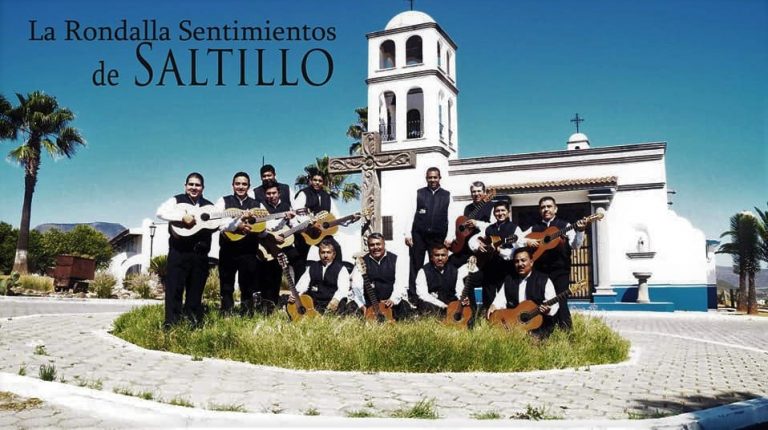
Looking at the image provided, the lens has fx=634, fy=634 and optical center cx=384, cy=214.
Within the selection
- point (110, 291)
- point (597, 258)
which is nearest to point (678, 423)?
point (597, 258)

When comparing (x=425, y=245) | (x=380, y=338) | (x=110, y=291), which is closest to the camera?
(x=380, y=338)

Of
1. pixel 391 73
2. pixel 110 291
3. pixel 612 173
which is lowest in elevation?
pixel 110 291

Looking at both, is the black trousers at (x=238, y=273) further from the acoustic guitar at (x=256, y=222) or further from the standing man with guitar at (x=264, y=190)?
the standing man with guitar at (x=264, y=190)

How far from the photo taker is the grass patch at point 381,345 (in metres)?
6.41

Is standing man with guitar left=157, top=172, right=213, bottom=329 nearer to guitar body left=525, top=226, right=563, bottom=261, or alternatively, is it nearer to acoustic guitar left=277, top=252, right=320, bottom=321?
acoustic guitar left=277, top=252, right=320, bottom=321

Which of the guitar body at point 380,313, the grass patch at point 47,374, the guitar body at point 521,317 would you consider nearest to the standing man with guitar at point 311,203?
the guitar body at point 380,313

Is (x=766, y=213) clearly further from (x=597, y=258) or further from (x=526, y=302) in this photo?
(x=526, y=302)

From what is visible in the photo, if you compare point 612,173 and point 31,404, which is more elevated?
point 612,173

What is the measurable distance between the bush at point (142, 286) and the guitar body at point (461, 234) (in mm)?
16378

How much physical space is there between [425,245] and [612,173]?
15292 millimetres

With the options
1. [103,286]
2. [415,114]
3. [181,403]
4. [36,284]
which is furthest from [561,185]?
[181,403]

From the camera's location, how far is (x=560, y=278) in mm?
8305

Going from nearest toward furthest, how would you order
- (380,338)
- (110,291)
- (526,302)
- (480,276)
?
1. (380,338)
2. (526,302)
3. (480,276)
4. (110,291)

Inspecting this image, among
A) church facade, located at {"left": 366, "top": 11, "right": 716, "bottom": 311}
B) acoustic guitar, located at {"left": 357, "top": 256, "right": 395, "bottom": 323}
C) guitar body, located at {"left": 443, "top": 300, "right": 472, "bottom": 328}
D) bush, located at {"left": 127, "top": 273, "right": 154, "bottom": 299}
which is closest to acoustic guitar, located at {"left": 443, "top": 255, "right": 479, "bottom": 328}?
guitar body, located at {"left": 443, "top": 300, "right": 472, "bottom": 328}
